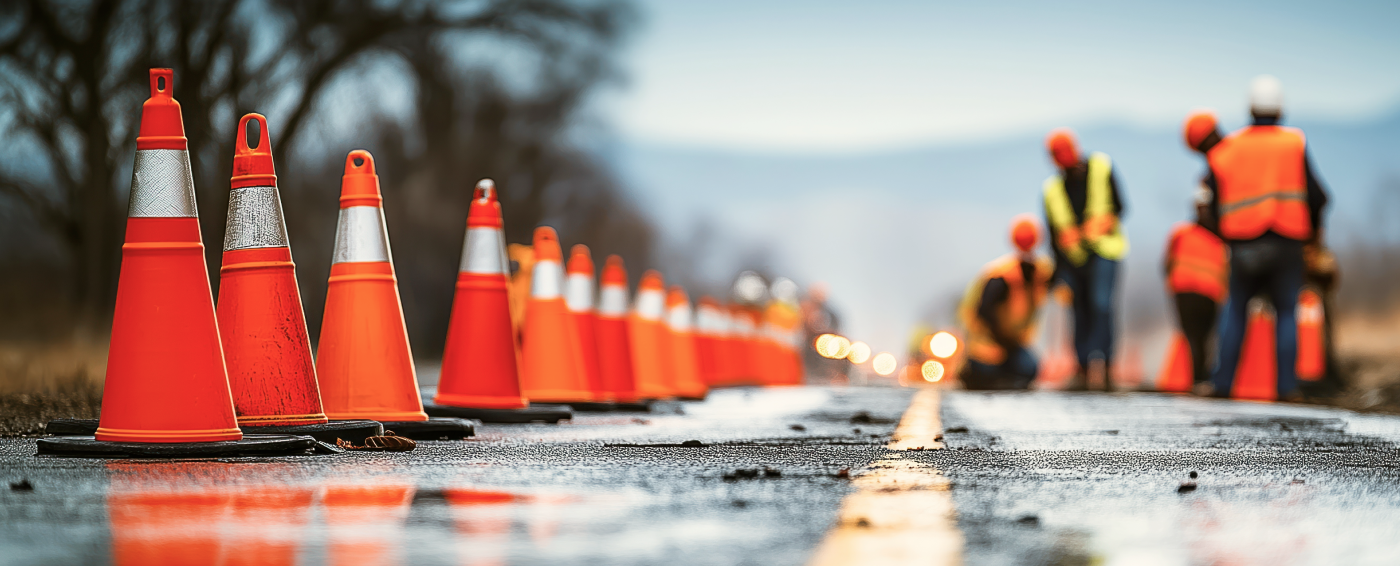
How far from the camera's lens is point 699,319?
19359 millimetres

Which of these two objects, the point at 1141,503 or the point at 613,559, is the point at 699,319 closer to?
the point at 1141,503

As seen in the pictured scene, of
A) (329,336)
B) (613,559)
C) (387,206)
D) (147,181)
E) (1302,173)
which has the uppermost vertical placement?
(387,206)

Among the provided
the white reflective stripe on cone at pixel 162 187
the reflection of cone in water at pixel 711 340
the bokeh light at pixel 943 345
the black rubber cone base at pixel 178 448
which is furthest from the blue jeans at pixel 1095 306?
the bokeh light at pixel 943 345

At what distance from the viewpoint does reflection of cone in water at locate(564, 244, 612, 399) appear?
10.9 meters

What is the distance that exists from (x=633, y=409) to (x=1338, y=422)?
3.95 meters

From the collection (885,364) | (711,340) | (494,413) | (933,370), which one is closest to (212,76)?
(711,340)

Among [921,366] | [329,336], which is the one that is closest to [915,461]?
[329,336]

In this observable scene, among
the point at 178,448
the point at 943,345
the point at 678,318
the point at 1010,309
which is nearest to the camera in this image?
the point at 178,448

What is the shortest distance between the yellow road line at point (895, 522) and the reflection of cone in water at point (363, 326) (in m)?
2.34

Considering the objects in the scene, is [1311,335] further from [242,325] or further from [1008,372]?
[242,325]

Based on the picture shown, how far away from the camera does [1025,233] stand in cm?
1806

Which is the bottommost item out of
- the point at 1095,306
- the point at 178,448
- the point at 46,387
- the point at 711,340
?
the point at 178,448

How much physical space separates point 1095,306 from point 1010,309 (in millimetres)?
1711

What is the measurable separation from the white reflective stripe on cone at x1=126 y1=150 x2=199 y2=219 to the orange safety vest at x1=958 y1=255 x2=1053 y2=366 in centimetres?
1216
